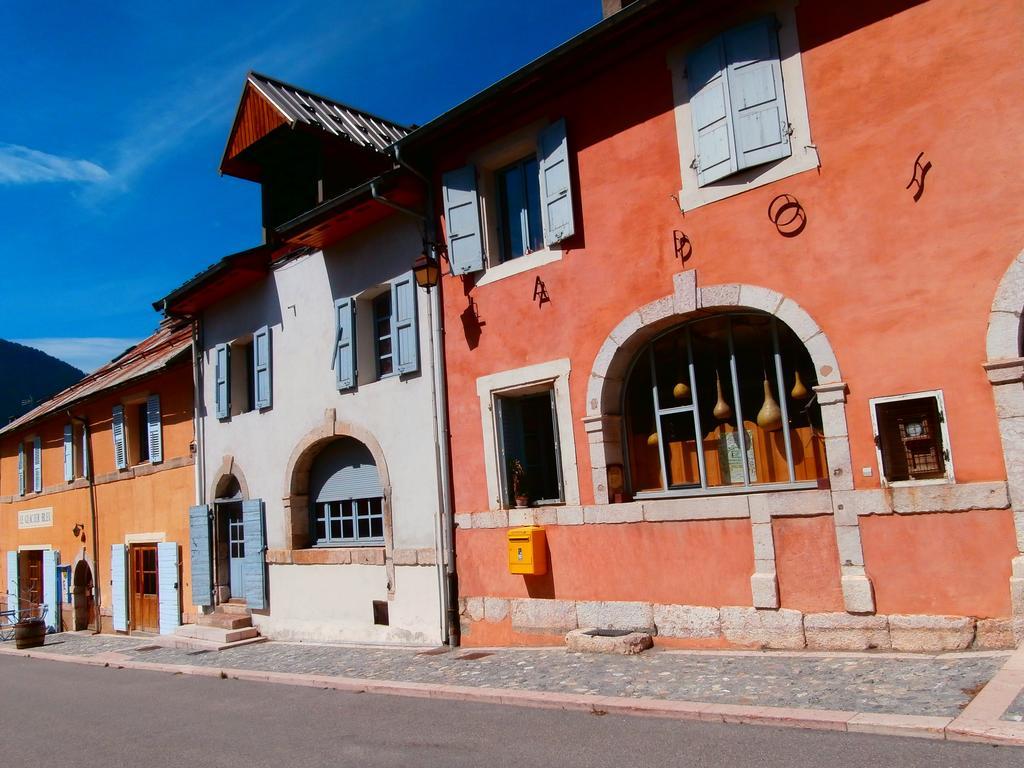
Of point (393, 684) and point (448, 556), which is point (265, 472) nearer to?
point (448, 556)

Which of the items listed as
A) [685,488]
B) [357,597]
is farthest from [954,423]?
[357,597]

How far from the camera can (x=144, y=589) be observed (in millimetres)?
16641

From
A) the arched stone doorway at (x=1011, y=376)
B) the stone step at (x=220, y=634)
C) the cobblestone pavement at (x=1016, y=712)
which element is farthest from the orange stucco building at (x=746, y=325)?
the stone step at (x=220, y=634)

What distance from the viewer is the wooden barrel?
16547 mm

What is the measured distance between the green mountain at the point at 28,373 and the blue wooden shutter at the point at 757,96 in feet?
282

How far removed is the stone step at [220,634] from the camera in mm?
12734

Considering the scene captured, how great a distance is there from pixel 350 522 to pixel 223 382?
3815mm

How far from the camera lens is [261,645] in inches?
484

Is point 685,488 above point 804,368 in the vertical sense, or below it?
below

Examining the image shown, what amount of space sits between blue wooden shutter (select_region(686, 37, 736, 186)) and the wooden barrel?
614 inches

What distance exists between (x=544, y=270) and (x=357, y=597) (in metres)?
5.20

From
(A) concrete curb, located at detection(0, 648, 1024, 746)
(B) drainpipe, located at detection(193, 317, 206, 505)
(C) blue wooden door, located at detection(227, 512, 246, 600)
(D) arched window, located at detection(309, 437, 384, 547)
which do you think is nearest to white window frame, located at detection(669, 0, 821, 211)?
(A) concrete curb, located at detection(0, 648, 1024, 746)

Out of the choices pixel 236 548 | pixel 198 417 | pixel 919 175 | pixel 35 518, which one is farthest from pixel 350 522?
pixel 35 518

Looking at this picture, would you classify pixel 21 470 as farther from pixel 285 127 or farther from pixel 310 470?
pixel 285 127
